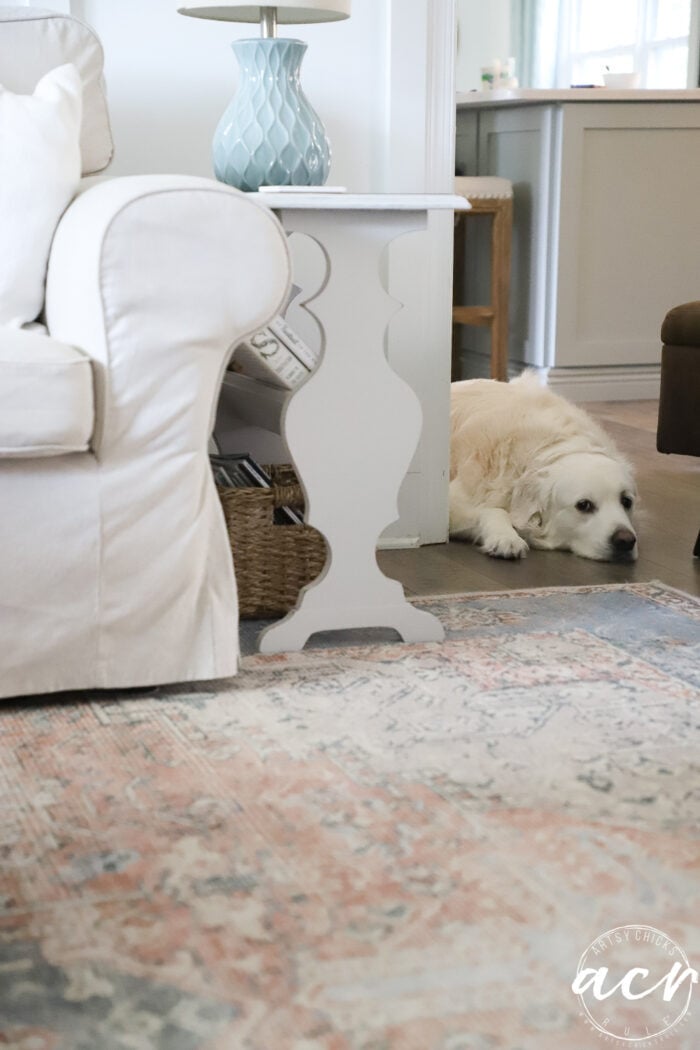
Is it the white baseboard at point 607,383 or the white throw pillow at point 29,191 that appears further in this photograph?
the white baseboard at point 607,383

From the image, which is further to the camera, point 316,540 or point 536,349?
point 536,349

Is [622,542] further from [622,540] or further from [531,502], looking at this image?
[531,502]

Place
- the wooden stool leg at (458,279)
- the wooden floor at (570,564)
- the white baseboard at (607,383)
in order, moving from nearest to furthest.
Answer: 1. the wooden floor at (570,564)
2. the white baseboard at (607,383)
3. the wooden stool leg at (458,279)

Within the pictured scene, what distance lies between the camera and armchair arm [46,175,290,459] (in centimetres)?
172

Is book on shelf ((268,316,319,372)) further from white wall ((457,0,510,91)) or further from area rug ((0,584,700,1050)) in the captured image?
white wall ((457,0,510,91))

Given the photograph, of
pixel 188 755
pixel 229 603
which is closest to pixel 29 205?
pixel 229 603

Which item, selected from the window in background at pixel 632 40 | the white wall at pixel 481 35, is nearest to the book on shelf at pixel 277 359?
the window in background at pixel 632 40

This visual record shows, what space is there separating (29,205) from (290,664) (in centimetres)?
78

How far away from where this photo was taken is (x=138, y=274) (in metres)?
1.72

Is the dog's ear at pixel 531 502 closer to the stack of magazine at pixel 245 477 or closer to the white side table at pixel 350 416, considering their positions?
the stack of magazine at pixel 245 477

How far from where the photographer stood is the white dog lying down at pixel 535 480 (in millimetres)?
2770

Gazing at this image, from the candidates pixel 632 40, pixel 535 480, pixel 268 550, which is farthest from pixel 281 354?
pixel 632 40

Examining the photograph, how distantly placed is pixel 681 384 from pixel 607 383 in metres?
1.96

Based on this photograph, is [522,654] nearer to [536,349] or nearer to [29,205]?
[29,205]
